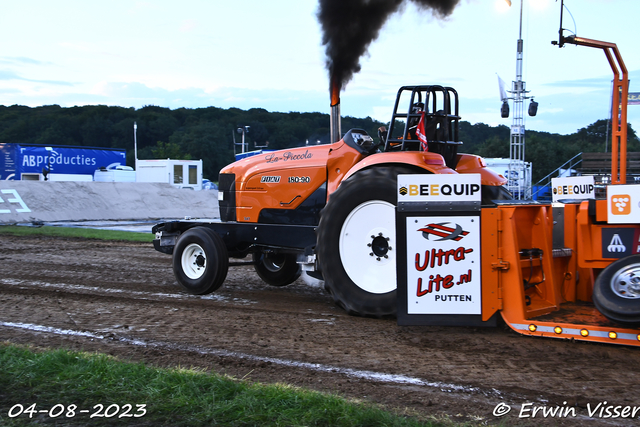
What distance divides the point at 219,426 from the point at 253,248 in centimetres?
460

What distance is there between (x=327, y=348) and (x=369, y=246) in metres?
1.43

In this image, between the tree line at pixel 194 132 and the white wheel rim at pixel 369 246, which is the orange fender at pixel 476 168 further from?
the tree line at pixel 194 132

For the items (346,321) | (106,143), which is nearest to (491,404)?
(346,321)

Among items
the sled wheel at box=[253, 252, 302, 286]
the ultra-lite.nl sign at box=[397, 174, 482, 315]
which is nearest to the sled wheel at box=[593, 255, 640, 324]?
the ultra-lite.nl sign at box=[397, 174, 482, 315]

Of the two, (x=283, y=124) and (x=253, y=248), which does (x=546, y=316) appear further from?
(x=283, y=124)

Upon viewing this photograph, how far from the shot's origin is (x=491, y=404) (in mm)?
3521

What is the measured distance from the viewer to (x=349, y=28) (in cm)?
771

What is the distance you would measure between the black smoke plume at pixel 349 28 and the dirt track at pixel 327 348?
2.96 meters

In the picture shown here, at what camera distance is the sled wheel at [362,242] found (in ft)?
19.1

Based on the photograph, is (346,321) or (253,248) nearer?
(346,321)

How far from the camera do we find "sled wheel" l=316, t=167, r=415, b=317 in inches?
229

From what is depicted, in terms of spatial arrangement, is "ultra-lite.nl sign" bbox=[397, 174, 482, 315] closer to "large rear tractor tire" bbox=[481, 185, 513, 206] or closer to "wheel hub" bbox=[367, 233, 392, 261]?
"wheel hub" bbox=[367, 233, 392, 261]

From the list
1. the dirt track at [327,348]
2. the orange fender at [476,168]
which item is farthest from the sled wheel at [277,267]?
the orange fender at [476,168]

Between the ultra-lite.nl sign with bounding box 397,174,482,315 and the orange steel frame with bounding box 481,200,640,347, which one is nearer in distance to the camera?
the orange steel frame with bounding box 481,200,640,347
